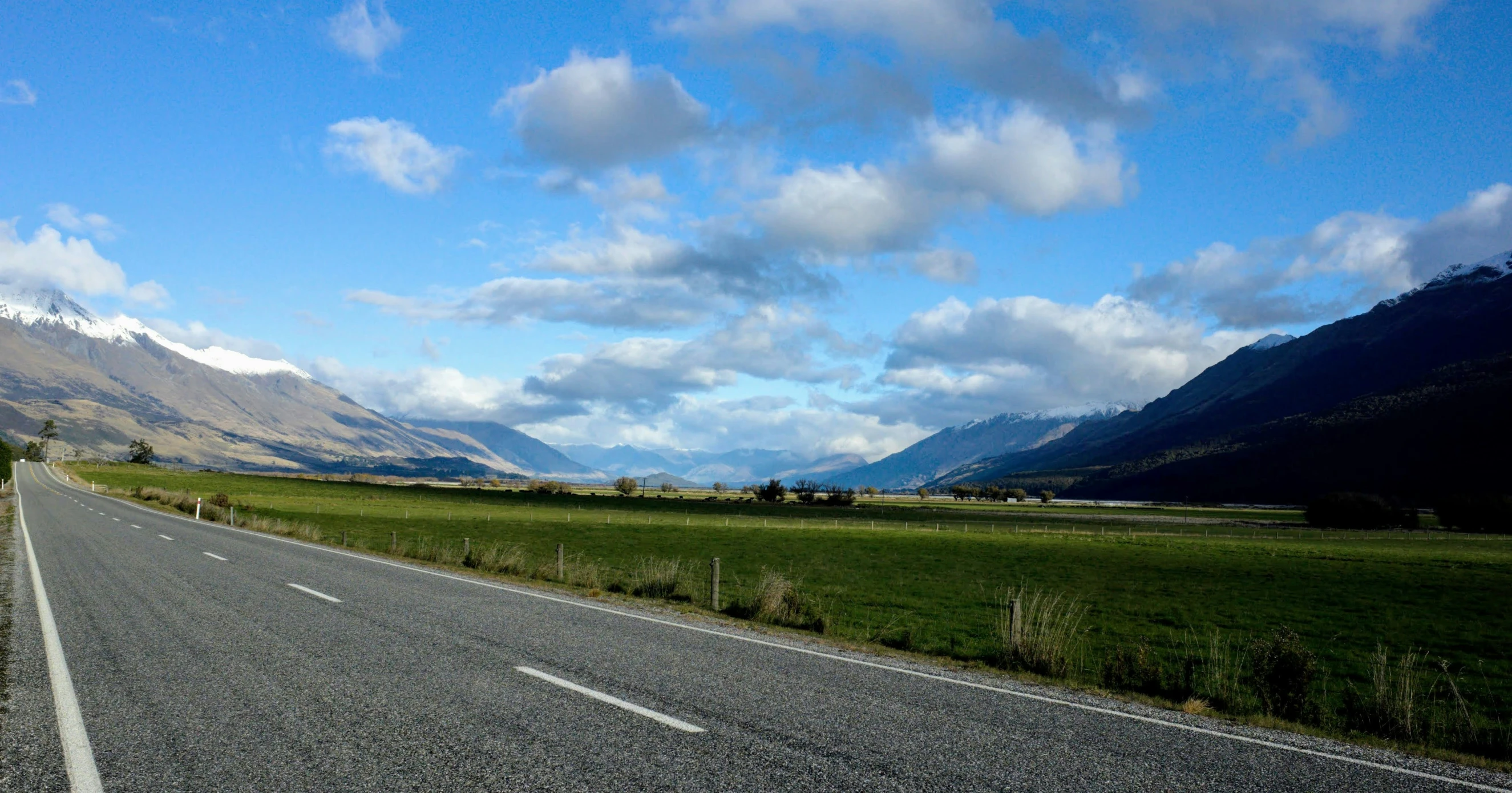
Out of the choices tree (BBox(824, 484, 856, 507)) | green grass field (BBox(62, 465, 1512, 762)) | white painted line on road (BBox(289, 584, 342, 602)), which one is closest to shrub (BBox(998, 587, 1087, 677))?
green grass field (BBox(62, 465, 1512, 762))

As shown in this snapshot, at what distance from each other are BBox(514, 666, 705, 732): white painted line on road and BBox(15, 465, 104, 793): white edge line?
4.34m

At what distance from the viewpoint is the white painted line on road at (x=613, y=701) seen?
A: 323 inches

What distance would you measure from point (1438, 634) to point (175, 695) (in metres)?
31.0

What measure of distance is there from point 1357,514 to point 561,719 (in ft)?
433

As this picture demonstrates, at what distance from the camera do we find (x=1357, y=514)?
11069cm

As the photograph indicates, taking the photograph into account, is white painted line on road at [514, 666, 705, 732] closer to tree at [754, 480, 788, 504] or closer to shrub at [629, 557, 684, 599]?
shrub at [629, 557, 684, 599]

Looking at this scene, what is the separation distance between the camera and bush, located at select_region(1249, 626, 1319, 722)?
36.9ft

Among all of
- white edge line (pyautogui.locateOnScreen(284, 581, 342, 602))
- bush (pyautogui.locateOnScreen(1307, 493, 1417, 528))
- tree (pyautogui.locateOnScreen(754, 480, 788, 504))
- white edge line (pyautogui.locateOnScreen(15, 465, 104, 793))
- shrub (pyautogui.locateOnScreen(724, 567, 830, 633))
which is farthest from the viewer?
tree (pyautogui.locateOnScreen(754, 480, 788, 504))

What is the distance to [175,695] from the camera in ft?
30.6

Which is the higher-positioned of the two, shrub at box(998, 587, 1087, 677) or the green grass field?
shrub at box(998, 587, 1087, 677)

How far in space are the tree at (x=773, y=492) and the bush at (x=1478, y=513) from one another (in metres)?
109

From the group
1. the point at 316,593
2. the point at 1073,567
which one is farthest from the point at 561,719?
the point at 1073,567

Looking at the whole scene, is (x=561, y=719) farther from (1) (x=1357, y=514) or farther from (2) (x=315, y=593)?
(1) (x=1357, y=514)

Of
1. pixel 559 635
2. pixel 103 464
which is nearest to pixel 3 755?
pixel 559 635
